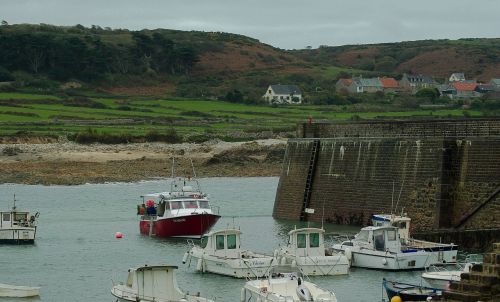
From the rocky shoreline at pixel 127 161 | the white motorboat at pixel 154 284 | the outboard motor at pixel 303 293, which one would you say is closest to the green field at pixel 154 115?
the rocky shoreline at pixel 127 161

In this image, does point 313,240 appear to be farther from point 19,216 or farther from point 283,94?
point 283,94

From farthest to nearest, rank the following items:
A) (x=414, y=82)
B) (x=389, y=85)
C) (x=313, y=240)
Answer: (x=414, y=82) → (x=389, y=85) → (x=313, y=240)

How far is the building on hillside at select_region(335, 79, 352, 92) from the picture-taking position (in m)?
159

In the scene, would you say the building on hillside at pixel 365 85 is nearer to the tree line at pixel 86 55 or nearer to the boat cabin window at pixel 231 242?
the tree line at pixel 86 55

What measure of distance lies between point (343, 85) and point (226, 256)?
125282 mm

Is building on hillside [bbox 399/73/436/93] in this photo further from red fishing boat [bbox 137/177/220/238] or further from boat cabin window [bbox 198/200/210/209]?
boat cabin window [bbox 198/200/210/209]

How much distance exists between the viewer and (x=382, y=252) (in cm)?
3838

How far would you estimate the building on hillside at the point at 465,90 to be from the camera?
508ft

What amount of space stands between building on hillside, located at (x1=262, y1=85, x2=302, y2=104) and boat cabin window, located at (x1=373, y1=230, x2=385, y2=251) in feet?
343

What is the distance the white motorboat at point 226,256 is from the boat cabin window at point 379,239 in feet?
11.8

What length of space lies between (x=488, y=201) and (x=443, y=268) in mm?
7566

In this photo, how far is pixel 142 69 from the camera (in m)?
159

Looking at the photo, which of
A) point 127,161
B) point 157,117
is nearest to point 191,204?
point 127,161

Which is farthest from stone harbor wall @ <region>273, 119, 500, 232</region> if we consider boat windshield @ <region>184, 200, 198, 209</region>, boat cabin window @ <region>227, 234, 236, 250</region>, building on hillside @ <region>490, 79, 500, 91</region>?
building on hillside @ <region>490, 79, 500, 91</region>
